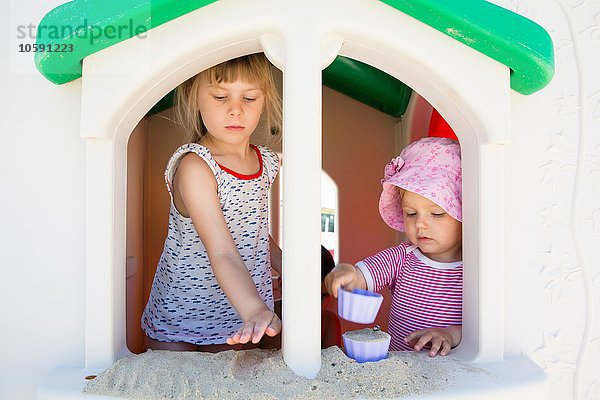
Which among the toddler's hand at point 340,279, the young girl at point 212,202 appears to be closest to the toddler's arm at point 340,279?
the toddler's hand at point 340,279

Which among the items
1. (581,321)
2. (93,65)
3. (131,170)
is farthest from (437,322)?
(131,170)

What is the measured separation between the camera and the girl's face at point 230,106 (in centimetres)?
153

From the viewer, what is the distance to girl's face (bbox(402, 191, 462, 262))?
1.52m

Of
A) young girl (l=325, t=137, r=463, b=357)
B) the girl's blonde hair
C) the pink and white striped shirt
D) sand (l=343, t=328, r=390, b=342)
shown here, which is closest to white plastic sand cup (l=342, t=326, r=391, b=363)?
sand (l=343, t=328, r=390, b=342)

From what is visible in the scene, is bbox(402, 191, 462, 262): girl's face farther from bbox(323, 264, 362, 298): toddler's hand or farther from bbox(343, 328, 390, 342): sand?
bbox(343, 328, 390, 342): sand

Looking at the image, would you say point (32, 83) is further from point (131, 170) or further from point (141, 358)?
point (131, 170)

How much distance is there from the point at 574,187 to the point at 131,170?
1.41 metres

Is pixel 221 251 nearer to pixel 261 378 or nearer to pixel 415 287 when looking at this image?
pixel 261 378

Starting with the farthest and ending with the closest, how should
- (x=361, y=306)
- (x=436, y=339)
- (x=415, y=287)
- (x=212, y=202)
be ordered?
1. (x=415, y=287)
2. (x=212, y=202)
3. (x=436, y=339)
4. (x=361, y=306)

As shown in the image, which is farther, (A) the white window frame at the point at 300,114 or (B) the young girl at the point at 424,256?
(B) the young girl at the point at 424,256

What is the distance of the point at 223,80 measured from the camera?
4.99 feet

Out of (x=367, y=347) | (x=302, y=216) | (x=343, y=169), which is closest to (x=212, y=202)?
(x=302, y=216)

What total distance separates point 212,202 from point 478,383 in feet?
2.31

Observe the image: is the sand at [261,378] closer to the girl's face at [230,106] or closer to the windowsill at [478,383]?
the windowsill at [478,383]
